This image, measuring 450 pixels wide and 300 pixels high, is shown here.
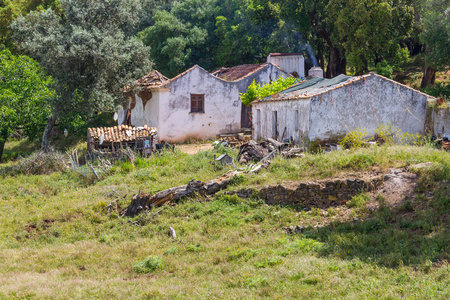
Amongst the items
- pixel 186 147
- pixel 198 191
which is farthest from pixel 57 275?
pixel 186 147

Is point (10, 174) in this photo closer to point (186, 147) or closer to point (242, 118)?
point (186, 147)

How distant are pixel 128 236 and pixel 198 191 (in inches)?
99.9

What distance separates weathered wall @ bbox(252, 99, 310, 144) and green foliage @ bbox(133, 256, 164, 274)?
884 centimetres

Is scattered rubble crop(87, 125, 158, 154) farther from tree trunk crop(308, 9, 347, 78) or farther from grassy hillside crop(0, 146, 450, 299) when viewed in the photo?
tree trunk crop(308, 9, 347, 78)

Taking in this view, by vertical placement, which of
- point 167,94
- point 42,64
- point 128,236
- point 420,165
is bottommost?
point 128,236

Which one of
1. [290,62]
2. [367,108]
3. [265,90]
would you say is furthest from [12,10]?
[367,108]

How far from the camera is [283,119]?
17625 mm

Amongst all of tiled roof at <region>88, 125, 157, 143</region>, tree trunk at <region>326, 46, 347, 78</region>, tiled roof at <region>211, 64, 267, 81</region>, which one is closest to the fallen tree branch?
tiled roof at <region>88, 125, 157, 143</region>

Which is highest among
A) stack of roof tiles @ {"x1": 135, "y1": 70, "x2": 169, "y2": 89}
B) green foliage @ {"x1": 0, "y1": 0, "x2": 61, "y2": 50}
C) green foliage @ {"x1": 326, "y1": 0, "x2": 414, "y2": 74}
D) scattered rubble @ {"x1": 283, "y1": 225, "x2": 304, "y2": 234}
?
green foliage @ {"x1": 0, "y1": 0, "x2": 61, "y2": 50}

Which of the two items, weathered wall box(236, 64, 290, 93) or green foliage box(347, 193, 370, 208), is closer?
green foliage box(347, 193, 370, 208)

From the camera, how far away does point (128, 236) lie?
35.2 ft

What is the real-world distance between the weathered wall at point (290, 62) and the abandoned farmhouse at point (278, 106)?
0.19 feet

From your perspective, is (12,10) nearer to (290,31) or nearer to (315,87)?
(290,31)

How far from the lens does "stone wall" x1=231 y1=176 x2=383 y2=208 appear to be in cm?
1085
